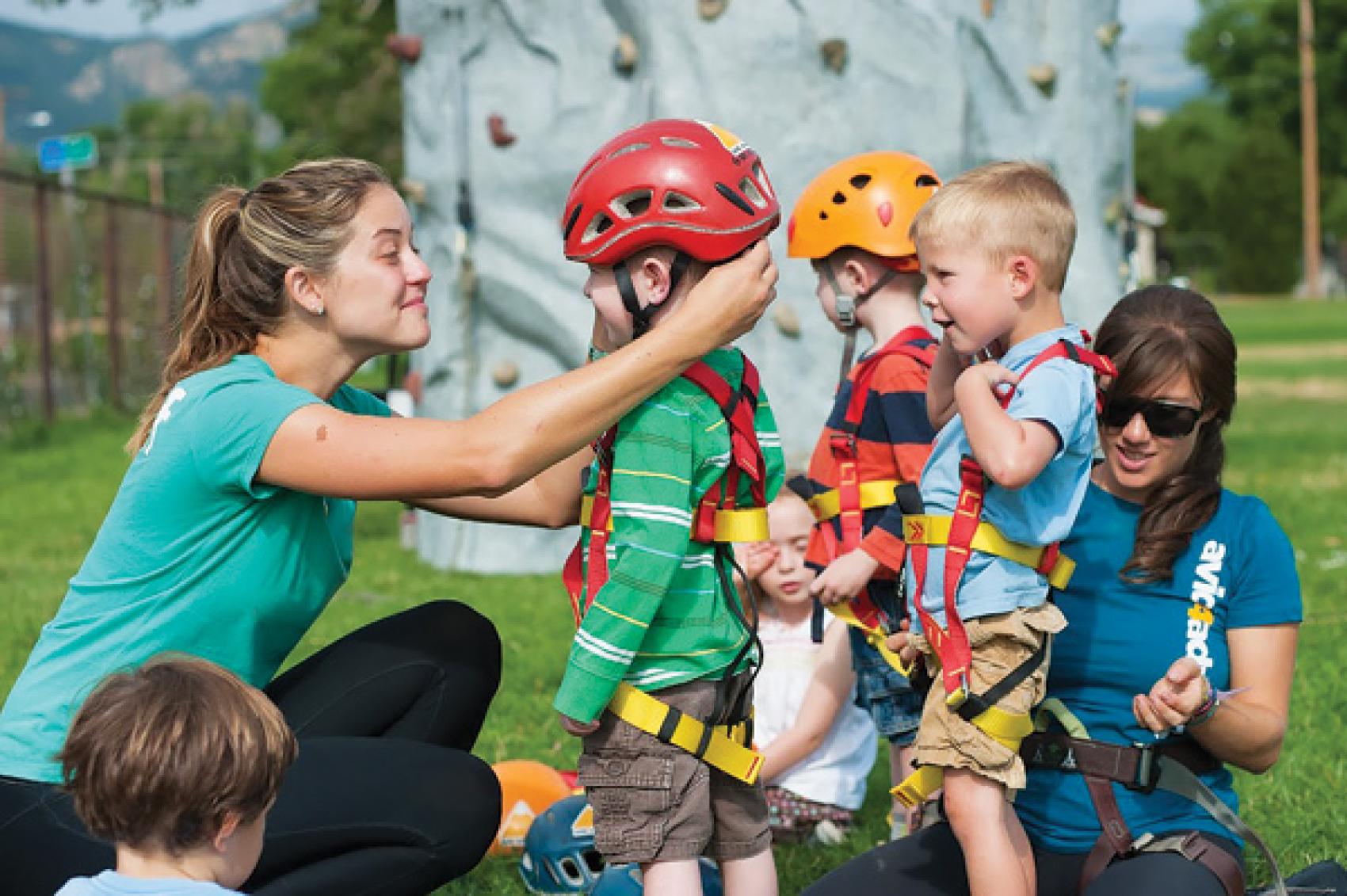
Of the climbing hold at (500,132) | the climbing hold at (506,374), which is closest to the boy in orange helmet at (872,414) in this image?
the climbing hold at (500,132)

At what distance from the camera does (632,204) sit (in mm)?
3502

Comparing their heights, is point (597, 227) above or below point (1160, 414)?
above

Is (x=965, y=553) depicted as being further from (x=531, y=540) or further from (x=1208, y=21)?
(x=1208, y=21)

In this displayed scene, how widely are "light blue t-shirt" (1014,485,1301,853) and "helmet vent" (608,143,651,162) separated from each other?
1232 mm

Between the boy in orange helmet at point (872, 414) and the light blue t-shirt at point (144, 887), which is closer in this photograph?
the light blue t-shirt at point (144, 887)

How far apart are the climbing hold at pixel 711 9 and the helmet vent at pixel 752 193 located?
A: 609cm

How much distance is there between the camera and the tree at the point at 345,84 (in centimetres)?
3092

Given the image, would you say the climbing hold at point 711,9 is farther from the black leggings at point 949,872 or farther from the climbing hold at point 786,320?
the black leggings at point 949,872

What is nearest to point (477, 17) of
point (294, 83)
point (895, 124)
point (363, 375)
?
point (895, 124)

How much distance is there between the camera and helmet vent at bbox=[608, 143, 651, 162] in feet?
11.5

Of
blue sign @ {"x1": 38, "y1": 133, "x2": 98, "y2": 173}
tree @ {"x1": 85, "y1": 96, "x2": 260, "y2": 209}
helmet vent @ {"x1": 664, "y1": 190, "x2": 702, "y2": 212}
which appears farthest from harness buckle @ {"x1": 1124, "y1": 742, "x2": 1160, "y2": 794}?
tree @ {"x1": 85, "y1": 96, "x2": 260, "y2": 209}

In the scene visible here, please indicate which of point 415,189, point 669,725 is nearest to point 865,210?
point 669,725

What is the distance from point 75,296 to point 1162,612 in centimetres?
2399

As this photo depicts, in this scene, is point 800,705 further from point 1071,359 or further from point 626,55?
point 626,55
